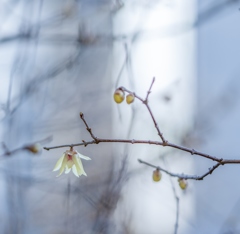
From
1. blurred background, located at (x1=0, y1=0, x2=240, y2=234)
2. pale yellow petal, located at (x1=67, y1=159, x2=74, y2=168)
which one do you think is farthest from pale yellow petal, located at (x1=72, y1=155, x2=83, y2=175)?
blurred background, located at (x1=0, y1=0, x2=240, y2=234)

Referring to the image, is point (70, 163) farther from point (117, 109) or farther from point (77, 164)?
point (117, 109)

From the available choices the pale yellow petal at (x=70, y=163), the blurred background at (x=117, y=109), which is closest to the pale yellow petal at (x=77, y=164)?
the pale yellow petal at (x=70, y=163)

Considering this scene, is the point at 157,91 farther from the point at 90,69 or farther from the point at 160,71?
the point at 90,69

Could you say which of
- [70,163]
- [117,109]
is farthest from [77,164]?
[117,109]

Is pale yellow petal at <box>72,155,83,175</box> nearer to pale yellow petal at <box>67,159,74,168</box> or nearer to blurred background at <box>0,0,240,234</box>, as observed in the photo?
pale yellow petal at <box>67,159,74,168</box>

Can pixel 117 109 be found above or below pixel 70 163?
above

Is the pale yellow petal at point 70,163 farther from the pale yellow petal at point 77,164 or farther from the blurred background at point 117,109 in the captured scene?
the blurred background at point 117,109

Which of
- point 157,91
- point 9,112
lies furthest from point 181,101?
point 9,112

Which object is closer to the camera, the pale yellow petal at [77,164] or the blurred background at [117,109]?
the pale yellow petal at [77,164]
